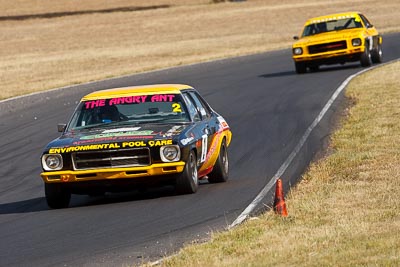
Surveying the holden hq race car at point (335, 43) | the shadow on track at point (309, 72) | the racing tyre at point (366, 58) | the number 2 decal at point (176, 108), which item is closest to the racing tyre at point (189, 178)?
the number 2 decal at point (176, 108)

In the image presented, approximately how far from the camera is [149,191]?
499 inches

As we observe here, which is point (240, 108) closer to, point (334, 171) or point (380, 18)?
point (334, 171)

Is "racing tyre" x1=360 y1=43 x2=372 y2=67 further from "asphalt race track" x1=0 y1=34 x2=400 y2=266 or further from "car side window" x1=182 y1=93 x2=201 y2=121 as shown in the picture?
"car side window" x1=182 y1=93 x2=201 y2=121

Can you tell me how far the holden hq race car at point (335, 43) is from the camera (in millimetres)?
28344

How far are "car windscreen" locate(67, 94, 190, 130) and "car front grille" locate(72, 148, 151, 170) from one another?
3.29 ft

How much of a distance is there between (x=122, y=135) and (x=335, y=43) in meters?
17.5

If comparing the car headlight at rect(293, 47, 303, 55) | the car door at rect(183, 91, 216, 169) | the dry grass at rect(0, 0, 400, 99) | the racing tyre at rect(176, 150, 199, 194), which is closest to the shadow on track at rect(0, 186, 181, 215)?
the racing tyre at rect(176, 150, 199, 194)

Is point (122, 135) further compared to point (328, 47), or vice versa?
point (328, 47)

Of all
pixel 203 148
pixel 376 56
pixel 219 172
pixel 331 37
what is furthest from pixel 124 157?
pixel 376 56

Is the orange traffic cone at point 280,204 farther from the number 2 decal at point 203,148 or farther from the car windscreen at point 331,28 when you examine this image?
the car windscreen at point 331,28

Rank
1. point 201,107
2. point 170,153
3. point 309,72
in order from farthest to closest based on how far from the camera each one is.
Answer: point 309,72, point 201,107, point 170,153

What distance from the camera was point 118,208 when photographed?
1120cm

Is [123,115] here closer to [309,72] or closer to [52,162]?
[52,162]

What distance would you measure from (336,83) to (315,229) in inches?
684
